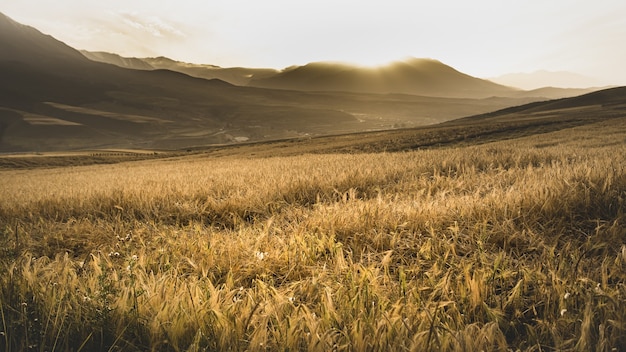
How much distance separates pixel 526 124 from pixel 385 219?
4224 centimetres

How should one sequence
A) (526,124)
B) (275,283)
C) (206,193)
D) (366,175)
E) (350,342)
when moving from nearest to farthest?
(350,342) → (275,283) → (206,193) → (366,175) → (526,124)

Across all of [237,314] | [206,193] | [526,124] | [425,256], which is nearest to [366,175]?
[206,193]

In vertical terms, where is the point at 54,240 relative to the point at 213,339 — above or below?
below

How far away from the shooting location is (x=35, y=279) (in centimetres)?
228

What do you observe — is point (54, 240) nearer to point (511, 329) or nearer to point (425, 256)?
point (425, 256)

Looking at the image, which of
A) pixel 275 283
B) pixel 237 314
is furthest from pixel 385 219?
pixel 237 314

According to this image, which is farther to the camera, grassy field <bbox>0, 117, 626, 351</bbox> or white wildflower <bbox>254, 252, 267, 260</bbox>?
white wildflower <bbox>254, 252, 267, 260</bbox>

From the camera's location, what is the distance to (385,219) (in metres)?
3.64

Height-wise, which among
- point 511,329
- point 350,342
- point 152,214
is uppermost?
point 350,342

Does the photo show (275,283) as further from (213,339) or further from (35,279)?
(35,279)

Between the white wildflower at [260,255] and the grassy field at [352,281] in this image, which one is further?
the white wildflower at [260,255]

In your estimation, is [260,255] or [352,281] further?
[260,255]

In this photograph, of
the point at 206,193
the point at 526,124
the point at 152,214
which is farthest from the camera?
the point at 526,124

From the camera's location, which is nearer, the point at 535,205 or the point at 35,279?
the point at 35,279
